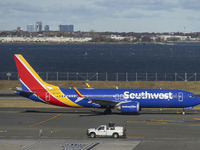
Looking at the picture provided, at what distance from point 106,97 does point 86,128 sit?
13.7 m

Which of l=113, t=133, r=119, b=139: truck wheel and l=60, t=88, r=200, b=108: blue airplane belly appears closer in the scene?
l=113, t=133, r=119, b=139: truck wheel

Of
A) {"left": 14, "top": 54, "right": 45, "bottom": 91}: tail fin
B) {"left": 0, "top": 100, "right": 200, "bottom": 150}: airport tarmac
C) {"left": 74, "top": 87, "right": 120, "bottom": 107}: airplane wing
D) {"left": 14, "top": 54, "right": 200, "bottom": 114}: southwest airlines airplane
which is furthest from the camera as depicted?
{"left": 14, "top": 54, "right": 45, "bottom": 91}: tail fin

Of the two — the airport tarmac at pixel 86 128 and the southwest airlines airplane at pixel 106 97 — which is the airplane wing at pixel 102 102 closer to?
the southwest airlines airplane at pixel 106 97

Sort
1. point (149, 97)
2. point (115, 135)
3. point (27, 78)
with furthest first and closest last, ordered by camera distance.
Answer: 1. point (27, 78)
2. point (149, 97)
3. point (115, 135)

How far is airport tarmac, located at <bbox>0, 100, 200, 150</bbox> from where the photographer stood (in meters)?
48.0

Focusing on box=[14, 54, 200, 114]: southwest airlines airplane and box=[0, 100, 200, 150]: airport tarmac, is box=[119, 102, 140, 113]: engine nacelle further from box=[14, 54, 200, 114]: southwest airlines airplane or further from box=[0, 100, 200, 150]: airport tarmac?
box=[0, 100, 200, 150]: airport tarmac

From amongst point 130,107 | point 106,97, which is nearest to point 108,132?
point 130,107

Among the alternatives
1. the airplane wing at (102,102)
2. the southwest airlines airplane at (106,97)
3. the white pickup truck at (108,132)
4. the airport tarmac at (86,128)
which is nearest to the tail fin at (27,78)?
the southwest airlines airplane at (106,97)

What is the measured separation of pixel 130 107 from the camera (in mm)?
69750

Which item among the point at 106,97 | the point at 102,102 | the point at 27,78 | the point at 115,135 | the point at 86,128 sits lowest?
the point at 86,128

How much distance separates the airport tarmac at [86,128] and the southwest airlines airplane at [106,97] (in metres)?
1.63

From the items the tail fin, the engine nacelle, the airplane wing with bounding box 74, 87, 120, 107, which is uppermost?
the tail fin

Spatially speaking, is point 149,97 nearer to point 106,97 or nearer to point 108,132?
point 106,97

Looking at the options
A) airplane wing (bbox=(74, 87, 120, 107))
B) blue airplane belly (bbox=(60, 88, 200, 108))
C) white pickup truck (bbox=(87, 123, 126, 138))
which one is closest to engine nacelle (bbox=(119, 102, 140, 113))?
blue airplane belly (bbox=(60, 88, 200, 108))
